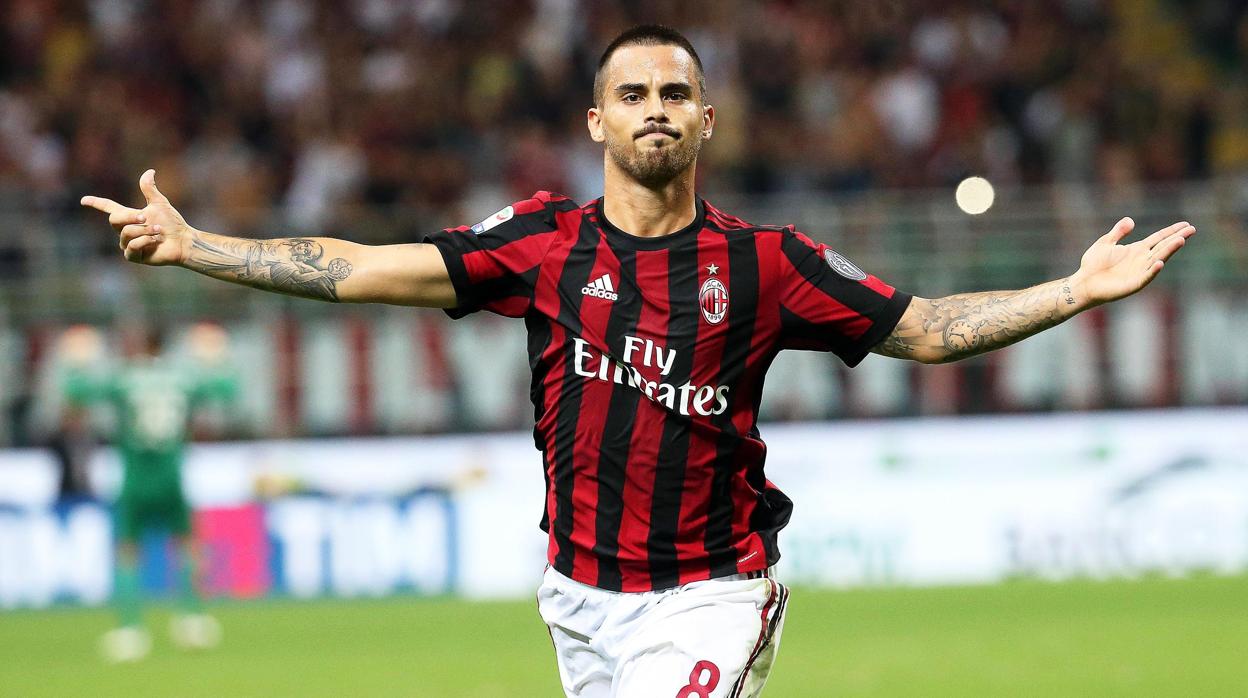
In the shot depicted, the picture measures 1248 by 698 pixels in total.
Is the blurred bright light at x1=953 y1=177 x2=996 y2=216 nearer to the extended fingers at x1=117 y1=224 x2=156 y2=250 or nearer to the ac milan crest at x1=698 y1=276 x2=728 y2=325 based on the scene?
the ac milan crest at x1=698 y1=276 x2=728 y2=325

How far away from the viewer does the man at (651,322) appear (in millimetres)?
4473

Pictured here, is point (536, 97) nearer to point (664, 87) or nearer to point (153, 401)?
point (153, 401)

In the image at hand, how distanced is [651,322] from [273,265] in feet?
3.28

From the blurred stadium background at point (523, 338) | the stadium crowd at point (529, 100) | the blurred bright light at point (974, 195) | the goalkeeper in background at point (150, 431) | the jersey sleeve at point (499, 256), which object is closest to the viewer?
the jersey sleeve at point (499, 256)

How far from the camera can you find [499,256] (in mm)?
4586

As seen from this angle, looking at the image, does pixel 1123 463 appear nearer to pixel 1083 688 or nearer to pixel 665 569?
pixel 1083 688

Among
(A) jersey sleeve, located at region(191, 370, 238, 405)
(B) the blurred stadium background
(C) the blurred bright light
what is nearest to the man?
(B) the blurred stadium background

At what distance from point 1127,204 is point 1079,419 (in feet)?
6.18

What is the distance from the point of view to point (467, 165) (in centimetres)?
1565

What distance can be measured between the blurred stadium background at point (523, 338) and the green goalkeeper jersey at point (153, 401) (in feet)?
4.63

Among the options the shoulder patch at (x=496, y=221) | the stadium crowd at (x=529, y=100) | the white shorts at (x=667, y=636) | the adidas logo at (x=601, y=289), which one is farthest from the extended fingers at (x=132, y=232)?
the stadium crowd at (x=529, y=100)

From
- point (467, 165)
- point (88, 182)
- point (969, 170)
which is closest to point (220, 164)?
point (88, 182)

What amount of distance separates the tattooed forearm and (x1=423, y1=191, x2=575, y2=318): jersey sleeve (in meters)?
0.29

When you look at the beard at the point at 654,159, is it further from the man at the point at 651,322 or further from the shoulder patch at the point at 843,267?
the shoulder patch at the point at 843,267
